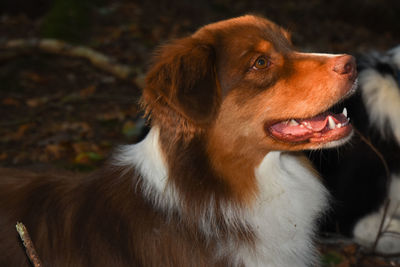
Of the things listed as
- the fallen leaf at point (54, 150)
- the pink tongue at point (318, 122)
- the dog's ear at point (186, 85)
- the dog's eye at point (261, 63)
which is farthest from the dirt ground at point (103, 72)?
the pink tongue at point (318, 122)

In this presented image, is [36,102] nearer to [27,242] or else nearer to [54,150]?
[54,150]

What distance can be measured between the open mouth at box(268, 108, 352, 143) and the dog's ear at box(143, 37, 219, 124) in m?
0.49

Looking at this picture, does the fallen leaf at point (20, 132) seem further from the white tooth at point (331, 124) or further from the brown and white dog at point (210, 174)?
the white tooth at point (331, 124)

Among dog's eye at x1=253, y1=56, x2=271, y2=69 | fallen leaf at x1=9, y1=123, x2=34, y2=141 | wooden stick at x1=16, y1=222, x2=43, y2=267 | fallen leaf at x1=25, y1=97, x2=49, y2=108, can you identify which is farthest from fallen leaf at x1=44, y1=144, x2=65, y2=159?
dog's eye at x1=253, y1=56, x2=271, y2=69

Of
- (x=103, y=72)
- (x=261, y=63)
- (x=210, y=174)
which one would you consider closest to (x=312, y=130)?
(x=261, y=63)

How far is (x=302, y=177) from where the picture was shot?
341 cm

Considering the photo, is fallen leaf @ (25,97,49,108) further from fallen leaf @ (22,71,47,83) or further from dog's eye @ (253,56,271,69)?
dog's eye @ (253,56,271,69)

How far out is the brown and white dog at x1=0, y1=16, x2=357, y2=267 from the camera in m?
3.00

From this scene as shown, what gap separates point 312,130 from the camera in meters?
3.11

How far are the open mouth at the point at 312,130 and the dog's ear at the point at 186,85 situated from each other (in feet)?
1.61

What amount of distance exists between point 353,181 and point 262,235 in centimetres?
154

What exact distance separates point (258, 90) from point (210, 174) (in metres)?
0.65

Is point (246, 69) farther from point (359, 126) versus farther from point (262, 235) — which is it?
point (359, 126)

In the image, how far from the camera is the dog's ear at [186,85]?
2826 mm
